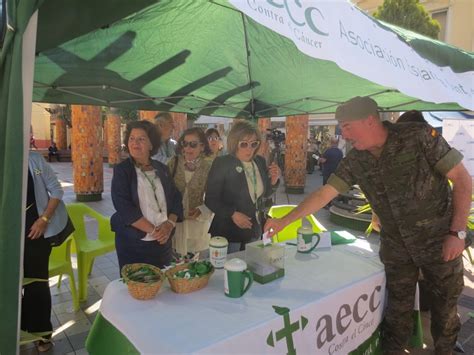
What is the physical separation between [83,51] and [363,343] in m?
2.76

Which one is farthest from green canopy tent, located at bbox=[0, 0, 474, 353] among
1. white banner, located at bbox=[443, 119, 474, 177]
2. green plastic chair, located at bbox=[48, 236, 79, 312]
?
white banner, located at bbox=[443, 119, 474, 177]

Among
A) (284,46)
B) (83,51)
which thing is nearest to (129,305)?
(83,51)

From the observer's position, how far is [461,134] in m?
7.24

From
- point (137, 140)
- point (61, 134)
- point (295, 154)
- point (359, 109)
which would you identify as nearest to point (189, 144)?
point (137, 140)

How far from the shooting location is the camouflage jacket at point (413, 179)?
2.00 metres

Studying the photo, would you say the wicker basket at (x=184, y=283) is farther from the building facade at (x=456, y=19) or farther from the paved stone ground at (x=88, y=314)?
the building facade at (x=456, y=19)

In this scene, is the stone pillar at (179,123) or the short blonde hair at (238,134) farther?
the stone pillar at (179,123)

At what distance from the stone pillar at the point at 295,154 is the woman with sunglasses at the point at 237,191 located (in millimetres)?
7565

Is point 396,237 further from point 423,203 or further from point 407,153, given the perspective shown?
point 407,153

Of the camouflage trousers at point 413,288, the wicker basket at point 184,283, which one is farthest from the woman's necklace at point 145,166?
the camouflage trousers at point 413,288

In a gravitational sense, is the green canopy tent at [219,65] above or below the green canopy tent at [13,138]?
above

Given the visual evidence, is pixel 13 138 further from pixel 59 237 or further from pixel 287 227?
pixel 287 227

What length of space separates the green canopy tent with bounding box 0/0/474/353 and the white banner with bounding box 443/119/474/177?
3954 mm

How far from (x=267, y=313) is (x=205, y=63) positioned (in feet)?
7.42
